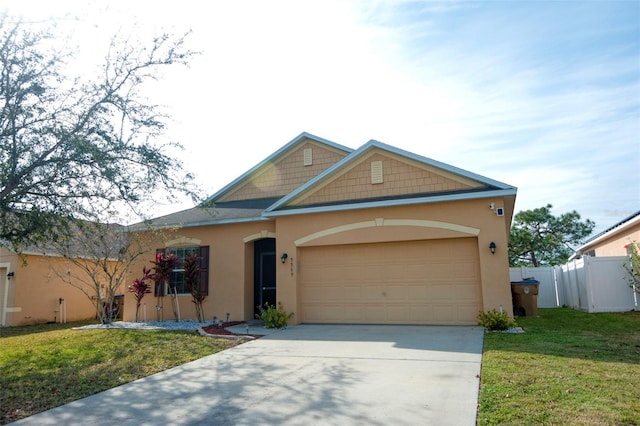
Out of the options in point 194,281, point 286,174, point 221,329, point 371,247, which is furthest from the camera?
point 286,174

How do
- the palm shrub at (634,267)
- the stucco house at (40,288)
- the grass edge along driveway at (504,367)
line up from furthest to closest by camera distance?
the stucco house at (40,288) < the palm shrub at (634,267) < the grass edge along driveway at (504,367)

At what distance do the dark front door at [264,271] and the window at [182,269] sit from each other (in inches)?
62.5

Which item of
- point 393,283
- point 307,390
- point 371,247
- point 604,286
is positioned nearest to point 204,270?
point 371,247

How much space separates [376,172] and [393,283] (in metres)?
3.07

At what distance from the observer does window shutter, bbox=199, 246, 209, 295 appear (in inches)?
555

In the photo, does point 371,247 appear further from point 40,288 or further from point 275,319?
point 40,288

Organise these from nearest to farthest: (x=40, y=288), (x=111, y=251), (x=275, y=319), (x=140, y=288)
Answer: (x=275, y=319), (x=140, y=288), (x=111, y=251), (x=40, y=288)

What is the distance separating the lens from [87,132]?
28.8 ft

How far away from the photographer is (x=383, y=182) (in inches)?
474

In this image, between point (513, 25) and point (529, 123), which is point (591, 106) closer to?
point (529, 123)

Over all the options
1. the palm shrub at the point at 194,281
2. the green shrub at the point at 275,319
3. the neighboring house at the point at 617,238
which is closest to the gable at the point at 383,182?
the green shrub at the point at 275,319

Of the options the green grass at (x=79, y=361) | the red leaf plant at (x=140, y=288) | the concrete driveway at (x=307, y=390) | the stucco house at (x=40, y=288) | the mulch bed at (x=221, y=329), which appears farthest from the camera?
the stucco house at (x=40, y=288)

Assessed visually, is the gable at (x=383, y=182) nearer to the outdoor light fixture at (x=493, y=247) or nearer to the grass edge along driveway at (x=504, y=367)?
the outdoor light fixture at (x=493, y=247)

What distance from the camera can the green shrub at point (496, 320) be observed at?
995 centimetres
